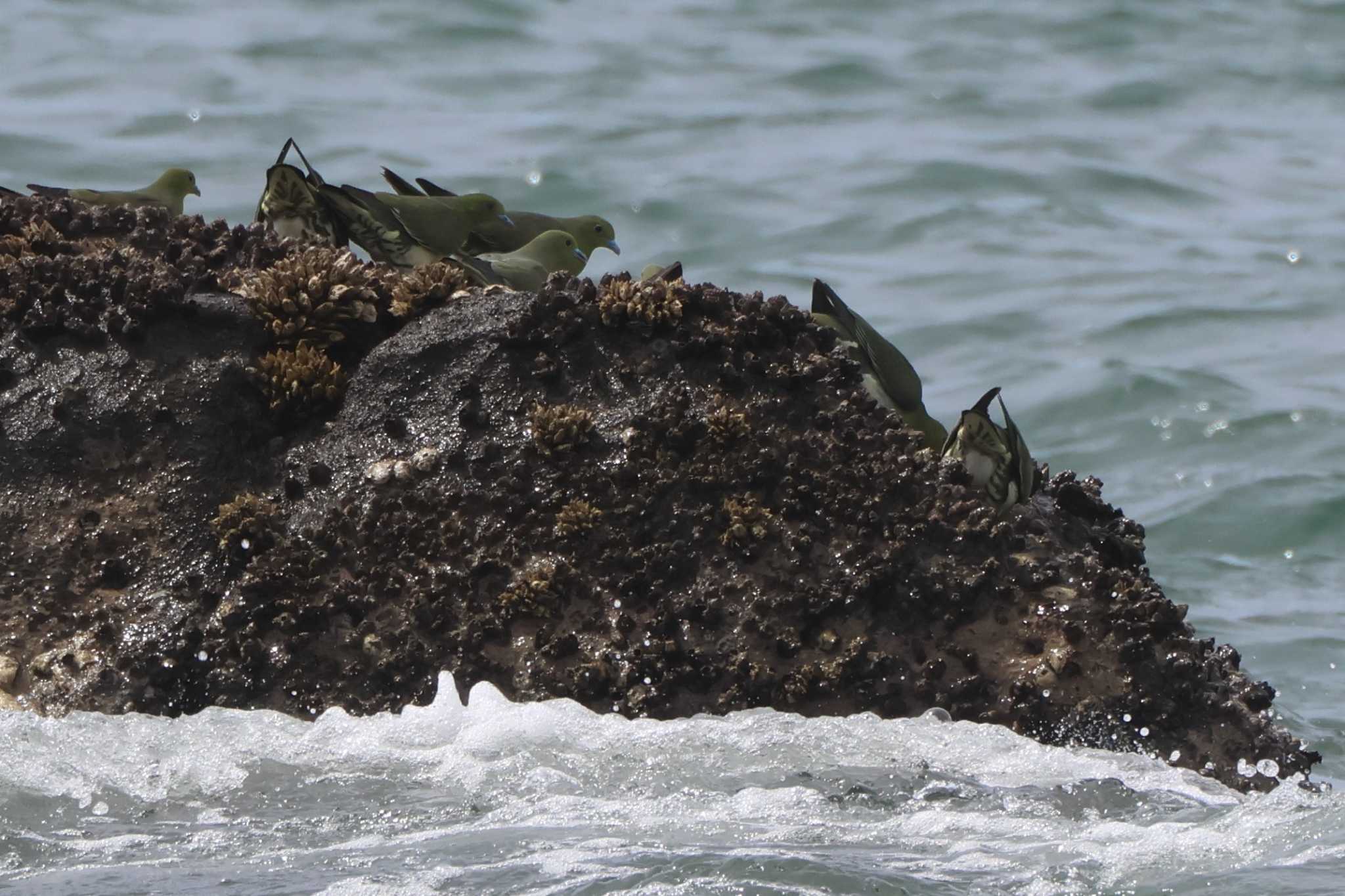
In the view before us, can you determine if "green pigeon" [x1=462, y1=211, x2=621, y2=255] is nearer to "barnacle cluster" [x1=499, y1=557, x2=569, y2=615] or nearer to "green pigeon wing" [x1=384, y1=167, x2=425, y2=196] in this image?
"green pigeon wing" [x1=384, y1=167, x2=425, y2=196]

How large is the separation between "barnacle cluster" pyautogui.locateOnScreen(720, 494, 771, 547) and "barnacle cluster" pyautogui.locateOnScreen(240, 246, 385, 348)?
144 centimetres

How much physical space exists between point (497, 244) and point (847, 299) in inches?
292

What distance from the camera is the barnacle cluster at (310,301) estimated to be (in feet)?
20.2

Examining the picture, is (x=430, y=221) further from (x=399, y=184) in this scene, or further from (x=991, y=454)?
(x=991, y=454)

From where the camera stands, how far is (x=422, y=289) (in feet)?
20.7

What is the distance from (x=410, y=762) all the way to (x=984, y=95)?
51.0 ft

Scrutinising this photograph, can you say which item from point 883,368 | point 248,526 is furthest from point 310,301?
point 883,368

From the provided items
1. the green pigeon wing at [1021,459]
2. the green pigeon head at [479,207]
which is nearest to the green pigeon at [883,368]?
the green pigeon wing at [1021,459]

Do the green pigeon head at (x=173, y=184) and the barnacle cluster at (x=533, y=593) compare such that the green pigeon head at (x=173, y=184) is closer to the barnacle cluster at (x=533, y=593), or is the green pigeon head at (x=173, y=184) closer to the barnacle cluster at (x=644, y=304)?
the barnacle cluster at (x=644, y=304)

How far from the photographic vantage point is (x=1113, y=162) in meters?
17.8

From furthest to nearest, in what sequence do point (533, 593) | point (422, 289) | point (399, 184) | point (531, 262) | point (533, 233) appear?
point (533, 233)
point (399, 184)
point (531, 262)
point (422, 289)
point (533, 593)

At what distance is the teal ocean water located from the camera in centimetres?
490

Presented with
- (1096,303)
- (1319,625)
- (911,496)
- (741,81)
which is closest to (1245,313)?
(1096,303)

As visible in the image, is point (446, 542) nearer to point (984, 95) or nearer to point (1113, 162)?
point (1113, 162)
